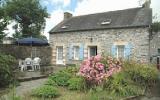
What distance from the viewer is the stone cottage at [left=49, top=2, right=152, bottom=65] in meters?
19.5

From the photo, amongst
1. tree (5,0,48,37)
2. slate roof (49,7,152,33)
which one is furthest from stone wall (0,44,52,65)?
tree (5,0,48,37)

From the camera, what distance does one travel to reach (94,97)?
7555 mm

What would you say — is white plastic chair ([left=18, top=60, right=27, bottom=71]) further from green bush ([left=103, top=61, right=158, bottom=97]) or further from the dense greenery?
green bush ([left=103, top=61, right=158, bottom=97])

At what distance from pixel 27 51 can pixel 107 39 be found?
742 centimetres

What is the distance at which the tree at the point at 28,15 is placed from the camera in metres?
34.4

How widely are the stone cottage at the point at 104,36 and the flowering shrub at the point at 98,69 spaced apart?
7642mm

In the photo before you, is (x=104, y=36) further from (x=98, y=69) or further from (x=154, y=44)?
(x=98, y=69)

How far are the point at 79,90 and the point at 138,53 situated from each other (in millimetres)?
11241

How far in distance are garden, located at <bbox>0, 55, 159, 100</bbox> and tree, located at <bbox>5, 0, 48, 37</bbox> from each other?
25.4m

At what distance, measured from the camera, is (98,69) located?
32.3 ft

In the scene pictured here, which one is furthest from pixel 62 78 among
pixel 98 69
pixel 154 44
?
pixel 154 44

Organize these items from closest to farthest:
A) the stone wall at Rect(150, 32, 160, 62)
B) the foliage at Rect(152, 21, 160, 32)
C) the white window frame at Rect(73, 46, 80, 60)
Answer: the foliage at Rect(152, 21, 160, 32) → the stone wall at Rect(150, 32, 160, 62) → the white window frame at Rect(73, 46, 80, 60)

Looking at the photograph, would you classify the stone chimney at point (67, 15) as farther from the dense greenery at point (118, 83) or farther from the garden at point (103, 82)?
the garden at point (103, 82)

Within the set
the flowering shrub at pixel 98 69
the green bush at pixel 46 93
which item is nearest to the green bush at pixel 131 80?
the flowering shrub at pixel 98 69
